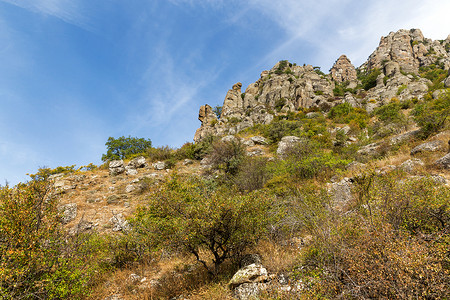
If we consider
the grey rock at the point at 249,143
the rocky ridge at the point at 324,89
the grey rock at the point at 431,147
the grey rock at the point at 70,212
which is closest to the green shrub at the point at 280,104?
the rocky ridge at the point at 324,89

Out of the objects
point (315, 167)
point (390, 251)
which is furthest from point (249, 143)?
point (390, 251)

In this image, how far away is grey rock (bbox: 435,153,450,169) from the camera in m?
7.31

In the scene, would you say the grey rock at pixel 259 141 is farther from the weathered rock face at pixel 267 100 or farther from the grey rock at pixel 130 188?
the weathered rock face at pixel 267 100

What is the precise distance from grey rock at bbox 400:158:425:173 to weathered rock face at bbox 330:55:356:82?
79.8 meters

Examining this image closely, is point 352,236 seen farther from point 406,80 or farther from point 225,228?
point 406,80

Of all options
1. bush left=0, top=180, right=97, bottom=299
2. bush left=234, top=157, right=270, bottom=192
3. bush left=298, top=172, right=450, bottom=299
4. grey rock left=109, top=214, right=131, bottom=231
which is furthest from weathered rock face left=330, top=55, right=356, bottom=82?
bush left=0, top=180, right=97, bottom=299

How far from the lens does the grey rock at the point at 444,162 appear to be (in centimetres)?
731

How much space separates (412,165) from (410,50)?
253 feet

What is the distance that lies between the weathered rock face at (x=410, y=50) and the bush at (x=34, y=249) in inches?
2478

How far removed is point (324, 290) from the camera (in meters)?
3.13

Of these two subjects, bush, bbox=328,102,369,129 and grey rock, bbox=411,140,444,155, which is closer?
grey rock, bbox=411,140,444,155

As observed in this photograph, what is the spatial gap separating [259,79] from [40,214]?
220ft

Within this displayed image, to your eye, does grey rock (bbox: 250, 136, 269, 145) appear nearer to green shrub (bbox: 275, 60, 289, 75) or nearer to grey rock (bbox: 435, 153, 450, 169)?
grey rock (bbox: 435, 153, 450, 169)

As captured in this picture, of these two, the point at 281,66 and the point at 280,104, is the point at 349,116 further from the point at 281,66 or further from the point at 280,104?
the point at 281,66
